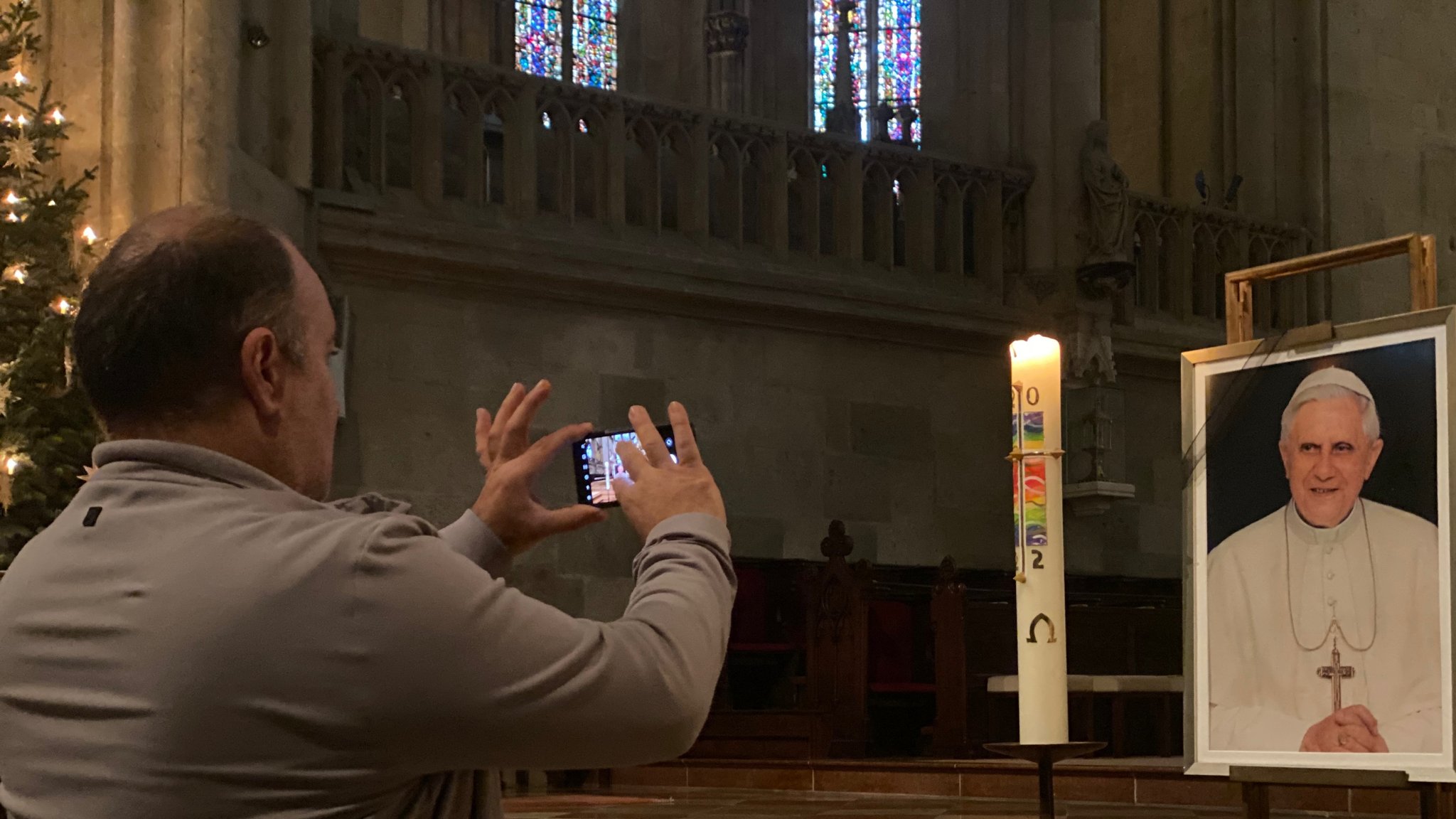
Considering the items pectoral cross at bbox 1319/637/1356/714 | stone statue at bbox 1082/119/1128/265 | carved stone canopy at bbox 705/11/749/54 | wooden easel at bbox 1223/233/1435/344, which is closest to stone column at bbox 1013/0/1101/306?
stone statue at bbox 1082/119/1128/265

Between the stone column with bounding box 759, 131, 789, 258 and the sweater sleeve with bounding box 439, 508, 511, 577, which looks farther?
the stone column with bounding box 759, 131, 789, 258

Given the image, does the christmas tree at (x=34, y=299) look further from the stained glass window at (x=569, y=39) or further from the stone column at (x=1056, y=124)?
the stained glass window at (x=569, y=39)

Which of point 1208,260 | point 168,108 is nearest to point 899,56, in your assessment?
point 1208,260

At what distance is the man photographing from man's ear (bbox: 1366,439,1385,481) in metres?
2.17

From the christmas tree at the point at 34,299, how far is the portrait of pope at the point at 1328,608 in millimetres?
4634

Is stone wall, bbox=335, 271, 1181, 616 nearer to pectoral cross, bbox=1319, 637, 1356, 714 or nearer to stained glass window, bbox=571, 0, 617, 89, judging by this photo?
stained glass window, bbox=571, 0, 617, 89

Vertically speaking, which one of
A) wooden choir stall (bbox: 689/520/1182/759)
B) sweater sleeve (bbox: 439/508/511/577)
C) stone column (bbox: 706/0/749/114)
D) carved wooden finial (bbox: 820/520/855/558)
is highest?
stone column (bbox: 706/0/749/114)

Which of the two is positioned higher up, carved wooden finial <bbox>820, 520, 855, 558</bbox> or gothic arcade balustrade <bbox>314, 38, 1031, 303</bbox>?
gothic arcade balustrade <bbox>314, 38, 1031, 303</bbox>

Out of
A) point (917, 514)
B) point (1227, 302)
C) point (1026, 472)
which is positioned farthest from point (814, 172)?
point (1026, 472)

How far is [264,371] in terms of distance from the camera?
1.24 meters

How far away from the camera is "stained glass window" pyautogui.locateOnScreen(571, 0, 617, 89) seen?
14445mm

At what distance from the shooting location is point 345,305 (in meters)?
8.40

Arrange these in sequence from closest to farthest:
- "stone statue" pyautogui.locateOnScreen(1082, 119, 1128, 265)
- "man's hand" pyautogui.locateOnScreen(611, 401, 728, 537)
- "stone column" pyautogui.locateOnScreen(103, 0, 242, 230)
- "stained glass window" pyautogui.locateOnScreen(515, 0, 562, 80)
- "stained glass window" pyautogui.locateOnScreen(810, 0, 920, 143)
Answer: "man's hand" pyautogui.locateOnScreen(611, 401, 728, 537), "stone column" pyautogui.locateOnScreen(103, 0, 242, 230), "stone statue" pyautogui.locateOnScreen(1082, 119, 1128, 265), "stained glass window" pyautogui.locateOnScreen(515, 0, 562, 80), "stained glass window" pyautogui.locateOnScreen(810, 0, 920, 143)

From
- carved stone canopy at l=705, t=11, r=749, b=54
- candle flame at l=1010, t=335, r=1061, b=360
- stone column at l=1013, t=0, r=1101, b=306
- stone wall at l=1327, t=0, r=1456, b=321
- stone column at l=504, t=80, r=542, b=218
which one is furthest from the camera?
A: carved stone canopy at l=705, t=11, r=749, b=54
